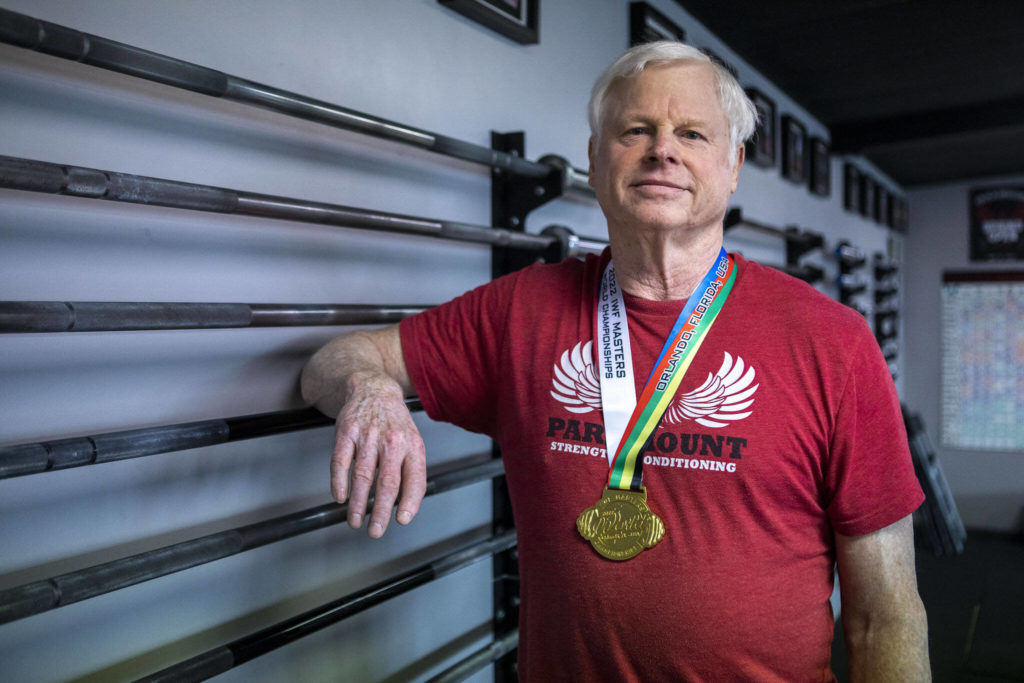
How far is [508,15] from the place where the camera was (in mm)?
1562

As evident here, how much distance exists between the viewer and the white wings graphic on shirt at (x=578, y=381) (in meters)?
1.08

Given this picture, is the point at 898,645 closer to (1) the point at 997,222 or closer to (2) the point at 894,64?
(2) the point at 894,64

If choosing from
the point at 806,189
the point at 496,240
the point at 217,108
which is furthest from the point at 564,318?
the point at 806,189

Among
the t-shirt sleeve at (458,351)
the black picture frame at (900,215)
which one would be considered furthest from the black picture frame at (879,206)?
the t-shirt sleeve at (458,351)

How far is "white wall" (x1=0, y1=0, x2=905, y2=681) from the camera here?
86 centimetres

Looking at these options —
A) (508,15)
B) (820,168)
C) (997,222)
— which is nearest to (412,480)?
(508,15)

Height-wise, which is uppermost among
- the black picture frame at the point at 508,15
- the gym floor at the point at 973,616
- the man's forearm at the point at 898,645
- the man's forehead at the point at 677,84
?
the black picture frame at the point at 508,15

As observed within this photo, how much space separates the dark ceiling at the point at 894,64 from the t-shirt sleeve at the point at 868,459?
1729 millimetres

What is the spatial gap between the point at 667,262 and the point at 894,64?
2332 millimetres

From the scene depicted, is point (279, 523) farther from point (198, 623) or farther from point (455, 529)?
point (455, 529)

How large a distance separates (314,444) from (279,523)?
0.70 feet

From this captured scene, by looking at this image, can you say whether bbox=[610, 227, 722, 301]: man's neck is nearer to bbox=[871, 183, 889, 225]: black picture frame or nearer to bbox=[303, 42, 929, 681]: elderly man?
bbox=[303, 42, 929, 681]: elderly man

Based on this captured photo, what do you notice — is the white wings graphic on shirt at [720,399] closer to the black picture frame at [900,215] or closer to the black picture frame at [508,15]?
the black picture frame at [508,15]

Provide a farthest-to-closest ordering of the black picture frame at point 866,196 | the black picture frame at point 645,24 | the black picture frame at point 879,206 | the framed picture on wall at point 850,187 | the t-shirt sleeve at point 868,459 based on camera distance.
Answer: the black picture frame at point 879,206 → the black picture frame at point 866,196 → the framed picture on wall at point 850,187 → the black picture frame at point 645,24 → the t-shirt sleeve at point 868,459
